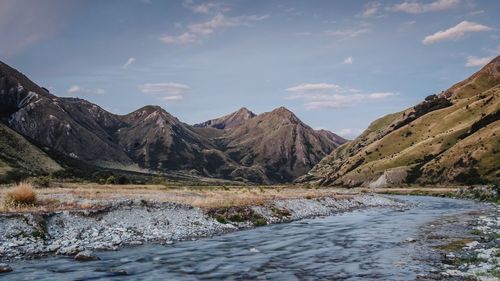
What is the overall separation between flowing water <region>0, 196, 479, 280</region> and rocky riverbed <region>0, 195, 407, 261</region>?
83.8 inches

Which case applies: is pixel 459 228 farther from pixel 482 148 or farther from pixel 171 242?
pixel 482 148

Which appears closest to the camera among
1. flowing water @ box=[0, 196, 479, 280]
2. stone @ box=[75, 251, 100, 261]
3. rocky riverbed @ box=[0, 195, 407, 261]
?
flowing water @ box=[0, 196, 479, 280]

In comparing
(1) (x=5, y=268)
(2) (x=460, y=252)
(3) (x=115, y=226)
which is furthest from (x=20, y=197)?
(2) (x=460, y=252)

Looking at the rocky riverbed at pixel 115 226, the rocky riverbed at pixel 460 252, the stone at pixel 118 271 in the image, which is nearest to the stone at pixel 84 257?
the rocky riverbed at pixel 115 226

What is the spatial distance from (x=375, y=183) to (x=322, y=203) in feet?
449

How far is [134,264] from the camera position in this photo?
2391 centimetres

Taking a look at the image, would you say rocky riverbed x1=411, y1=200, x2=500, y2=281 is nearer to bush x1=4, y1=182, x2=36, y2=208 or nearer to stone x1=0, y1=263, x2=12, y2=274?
stone x1=0, y1=263, x2=12, y2=274

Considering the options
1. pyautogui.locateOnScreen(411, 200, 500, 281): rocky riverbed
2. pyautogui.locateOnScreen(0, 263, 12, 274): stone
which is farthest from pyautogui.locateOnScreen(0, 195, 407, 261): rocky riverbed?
pyautogui.locateOnScreen(411, 200, 500, 281): rocky riverbed

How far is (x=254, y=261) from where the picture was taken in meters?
25.3

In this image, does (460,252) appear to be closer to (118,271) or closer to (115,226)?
(118,271)

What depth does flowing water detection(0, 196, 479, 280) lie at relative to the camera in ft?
69.2

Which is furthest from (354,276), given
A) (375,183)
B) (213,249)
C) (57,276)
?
(375,183)

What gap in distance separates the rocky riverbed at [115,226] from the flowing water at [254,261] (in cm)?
213

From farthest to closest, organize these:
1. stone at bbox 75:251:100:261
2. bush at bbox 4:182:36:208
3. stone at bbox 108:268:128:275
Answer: bush at bbox 4:182:36:208 → stone at bbox 75:251:100:261 → stone at bbox 108:268:128:275
